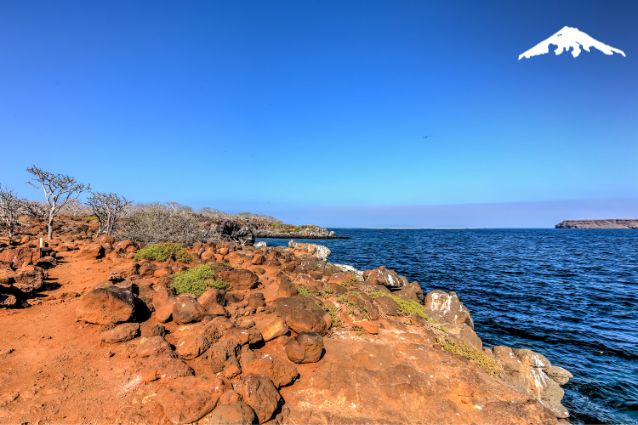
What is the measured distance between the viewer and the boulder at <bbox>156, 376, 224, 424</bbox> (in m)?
4.75

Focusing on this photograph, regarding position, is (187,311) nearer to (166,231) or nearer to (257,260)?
(257,260)

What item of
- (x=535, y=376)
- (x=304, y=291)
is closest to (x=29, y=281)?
(x=304, y=291)

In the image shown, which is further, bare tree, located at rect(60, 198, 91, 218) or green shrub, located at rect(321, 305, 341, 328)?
bare tree, located at rect(60, 198, 91, 218)

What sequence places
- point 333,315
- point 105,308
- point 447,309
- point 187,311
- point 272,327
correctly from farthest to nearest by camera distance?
point 447,309
point 333,315
point 187,311
point 272,327
point 105,308

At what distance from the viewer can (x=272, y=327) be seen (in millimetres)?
7535

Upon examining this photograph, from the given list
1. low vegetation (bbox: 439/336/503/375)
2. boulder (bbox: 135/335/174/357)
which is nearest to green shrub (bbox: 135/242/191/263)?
boulder (bbox: 135/335/174/357)

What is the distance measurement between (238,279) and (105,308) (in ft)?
14.5

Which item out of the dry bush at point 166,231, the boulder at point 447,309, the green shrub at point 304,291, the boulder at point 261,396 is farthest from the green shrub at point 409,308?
the dry bush at point 166,231

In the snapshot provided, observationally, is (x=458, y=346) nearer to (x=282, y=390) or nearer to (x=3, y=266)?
(x=282, y=390)

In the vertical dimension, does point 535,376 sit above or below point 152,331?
below

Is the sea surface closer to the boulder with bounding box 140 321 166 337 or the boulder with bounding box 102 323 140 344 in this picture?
the boulder with bounding box 140 321 166 337

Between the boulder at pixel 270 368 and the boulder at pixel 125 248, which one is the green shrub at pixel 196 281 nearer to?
the boulder at pixel 270 368

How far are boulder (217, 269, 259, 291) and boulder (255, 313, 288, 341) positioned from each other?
338cm

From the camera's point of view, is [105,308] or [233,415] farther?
[105,308]
